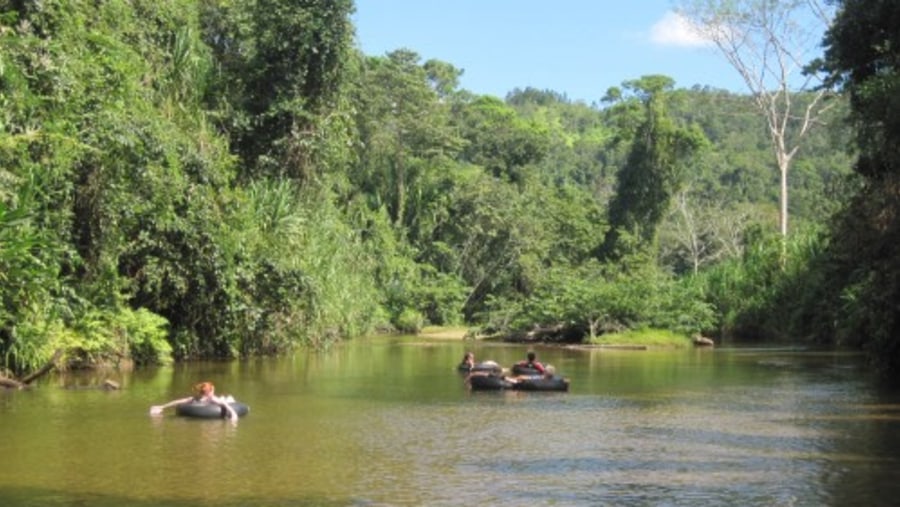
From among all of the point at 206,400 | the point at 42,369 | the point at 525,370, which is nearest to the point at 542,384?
the point at 525,370

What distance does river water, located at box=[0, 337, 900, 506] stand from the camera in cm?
1062

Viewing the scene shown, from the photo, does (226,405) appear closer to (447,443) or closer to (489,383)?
(447,443)

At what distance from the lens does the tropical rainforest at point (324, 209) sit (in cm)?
2022

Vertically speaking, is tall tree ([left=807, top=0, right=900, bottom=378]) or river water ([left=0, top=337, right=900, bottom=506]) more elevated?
tall tree ([left=807, top=0, right=900, bottom=378])

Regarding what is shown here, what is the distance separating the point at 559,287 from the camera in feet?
Answer: 132

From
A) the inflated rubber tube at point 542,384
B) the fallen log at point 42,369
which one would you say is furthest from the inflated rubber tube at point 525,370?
the fallen log at point 42,369

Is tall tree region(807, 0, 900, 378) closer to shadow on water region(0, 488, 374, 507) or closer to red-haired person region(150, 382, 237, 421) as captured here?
red-haired person region(150, 382, 237, 421)

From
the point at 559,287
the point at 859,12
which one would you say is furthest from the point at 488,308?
the point at 859,12

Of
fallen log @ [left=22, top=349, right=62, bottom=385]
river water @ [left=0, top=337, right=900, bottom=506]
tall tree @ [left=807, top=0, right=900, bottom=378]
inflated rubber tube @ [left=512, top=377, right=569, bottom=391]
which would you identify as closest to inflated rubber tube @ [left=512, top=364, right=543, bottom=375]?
inflated rubber tube @ [left=512, top=377, right=569, bottom=391]

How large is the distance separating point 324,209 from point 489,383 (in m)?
15.0

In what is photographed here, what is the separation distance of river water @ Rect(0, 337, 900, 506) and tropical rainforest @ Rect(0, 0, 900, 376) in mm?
2355

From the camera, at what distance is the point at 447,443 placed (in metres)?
13.9

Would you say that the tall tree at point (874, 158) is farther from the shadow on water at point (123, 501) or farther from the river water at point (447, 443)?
the shadow on water at point (123, 501)

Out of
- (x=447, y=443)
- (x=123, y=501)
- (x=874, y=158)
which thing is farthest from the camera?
(x=874, y=158)
